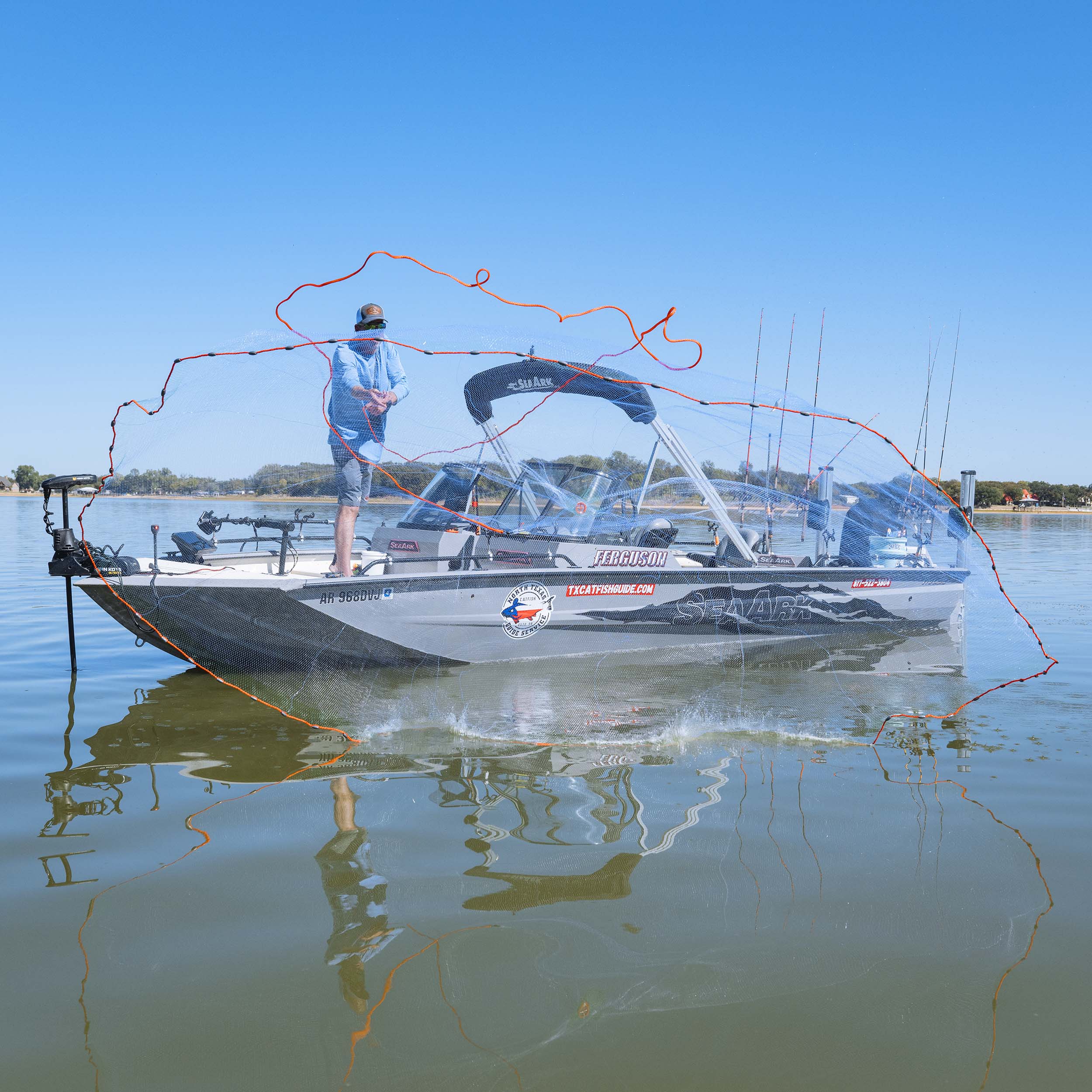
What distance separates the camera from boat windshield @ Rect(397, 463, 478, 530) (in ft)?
23.7

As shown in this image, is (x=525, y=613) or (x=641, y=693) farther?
(x=525, y=613)

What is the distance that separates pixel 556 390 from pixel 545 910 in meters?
4.69

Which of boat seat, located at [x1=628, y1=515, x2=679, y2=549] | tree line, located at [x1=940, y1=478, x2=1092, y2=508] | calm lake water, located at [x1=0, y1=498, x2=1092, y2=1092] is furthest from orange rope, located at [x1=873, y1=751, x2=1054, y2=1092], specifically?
tree line, located at [x1=940, y1=478, x2=1092, y2=508]

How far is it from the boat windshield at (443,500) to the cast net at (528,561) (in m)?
0.03

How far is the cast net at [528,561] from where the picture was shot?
629cm

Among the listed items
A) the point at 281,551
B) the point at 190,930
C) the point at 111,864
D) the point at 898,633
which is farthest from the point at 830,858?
the point at 898,633

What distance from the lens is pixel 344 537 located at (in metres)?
6.86

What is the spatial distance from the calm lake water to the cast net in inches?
32.9

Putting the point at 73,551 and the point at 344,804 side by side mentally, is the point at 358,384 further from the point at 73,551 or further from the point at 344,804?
the point at 344,804

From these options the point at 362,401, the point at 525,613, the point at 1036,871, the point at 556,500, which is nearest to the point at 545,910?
the point at 1036,871

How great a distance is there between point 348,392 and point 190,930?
3847mm

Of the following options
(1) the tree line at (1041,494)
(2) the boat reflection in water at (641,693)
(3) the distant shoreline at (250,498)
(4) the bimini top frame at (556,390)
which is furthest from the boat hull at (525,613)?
(1) the tree line at (1041,494)

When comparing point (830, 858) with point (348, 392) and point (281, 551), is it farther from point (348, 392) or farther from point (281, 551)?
point (281, 551)

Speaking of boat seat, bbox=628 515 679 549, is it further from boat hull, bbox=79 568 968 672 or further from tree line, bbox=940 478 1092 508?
tree line, bbox=940 478 1092 508
